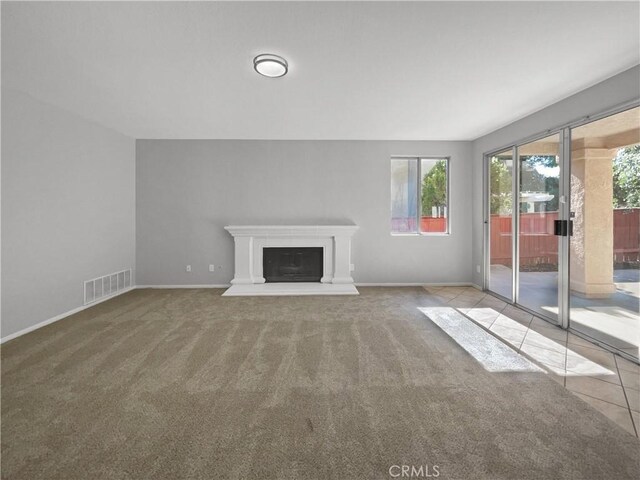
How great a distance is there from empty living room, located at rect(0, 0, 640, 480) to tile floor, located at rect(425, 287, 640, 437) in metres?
0.03

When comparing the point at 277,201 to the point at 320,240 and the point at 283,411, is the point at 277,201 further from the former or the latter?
the point at 283,411

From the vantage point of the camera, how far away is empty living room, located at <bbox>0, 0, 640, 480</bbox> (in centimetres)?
154

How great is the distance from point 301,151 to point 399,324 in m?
3.31

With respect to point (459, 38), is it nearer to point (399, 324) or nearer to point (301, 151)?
point (399, 324)

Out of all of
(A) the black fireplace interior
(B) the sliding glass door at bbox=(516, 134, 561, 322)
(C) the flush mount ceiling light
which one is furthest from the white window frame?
(C) the flush mount ceiling light

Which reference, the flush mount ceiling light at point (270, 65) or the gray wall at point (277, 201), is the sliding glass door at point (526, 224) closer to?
the gray wall at point (277, 201)

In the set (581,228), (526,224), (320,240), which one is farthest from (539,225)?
(320,240)

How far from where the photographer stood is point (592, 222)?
2809 mm

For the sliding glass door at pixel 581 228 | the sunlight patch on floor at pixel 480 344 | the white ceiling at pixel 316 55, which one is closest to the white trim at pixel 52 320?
the white ceiling at pixel 316 55

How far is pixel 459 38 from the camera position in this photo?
6.79 feet

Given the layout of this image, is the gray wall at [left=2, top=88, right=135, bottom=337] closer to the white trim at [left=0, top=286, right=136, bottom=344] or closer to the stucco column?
the white trim at [left=0, top=286, right=136, bottom=344]

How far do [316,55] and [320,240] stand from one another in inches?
118

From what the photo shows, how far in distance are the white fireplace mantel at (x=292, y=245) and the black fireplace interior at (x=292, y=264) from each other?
115mm

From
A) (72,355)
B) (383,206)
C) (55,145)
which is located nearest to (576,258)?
(383,206)
